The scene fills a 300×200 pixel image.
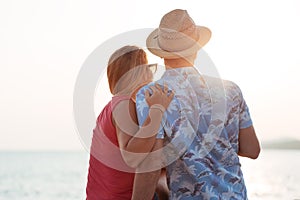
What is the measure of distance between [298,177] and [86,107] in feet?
63.2

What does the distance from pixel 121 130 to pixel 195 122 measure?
23 centimetres

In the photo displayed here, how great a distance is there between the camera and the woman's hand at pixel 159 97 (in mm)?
2045

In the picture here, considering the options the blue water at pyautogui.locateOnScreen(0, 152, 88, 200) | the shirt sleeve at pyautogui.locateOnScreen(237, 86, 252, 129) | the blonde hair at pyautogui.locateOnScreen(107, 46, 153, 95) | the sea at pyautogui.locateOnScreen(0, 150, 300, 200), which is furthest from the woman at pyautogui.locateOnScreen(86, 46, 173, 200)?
the blue water at pyautogui.locateOnScreen(0, 152, 88, 200)

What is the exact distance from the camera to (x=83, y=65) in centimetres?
227

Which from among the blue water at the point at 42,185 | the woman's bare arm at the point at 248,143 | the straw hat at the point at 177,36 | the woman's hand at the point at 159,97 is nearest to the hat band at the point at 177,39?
the straw hat at the point at 177,36

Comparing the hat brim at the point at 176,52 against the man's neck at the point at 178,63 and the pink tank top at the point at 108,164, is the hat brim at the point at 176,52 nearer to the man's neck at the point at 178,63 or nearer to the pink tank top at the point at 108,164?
the man's neck at the point at 178,63

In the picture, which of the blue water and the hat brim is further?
the blue water

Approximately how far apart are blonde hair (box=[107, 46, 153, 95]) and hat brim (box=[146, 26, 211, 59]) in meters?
0.05

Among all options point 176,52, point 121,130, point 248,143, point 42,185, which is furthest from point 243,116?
point 42,185

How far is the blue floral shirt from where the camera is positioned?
2076 mm

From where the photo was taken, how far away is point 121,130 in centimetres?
210

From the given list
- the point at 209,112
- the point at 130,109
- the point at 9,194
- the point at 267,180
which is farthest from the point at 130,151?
the point at 267,180

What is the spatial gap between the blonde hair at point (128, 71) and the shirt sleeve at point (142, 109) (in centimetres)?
11

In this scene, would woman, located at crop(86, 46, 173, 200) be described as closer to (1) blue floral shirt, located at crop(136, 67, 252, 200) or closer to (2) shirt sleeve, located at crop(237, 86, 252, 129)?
(1) blue floral shirt, located at crop(136, 67, 252, 200)
